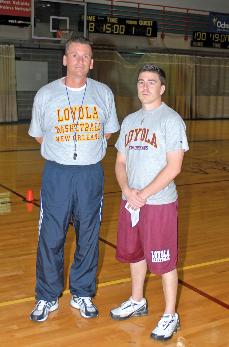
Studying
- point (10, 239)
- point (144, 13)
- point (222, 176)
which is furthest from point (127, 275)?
point (144, 13)

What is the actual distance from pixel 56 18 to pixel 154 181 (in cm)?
1374

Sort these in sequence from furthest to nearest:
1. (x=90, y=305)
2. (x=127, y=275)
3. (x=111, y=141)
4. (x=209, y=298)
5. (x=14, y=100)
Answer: (x=14, y=100)
(x=111, y=141)
(x=127, y=275)
(x=209, y=298)
(x=90, y=305)

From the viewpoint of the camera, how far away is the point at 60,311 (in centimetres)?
340

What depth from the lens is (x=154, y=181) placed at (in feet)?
9.46

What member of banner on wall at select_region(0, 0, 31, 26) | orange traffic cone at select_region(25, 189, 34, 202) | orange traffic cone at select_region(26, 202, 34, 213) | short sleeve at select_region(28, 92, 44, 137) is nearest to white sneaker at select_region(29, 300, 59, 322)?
short sleeve at select_region(28, 92, 44, 137)

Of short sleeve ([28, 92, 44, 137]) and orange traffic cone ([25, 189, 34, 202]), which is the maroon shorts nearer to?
short sleeve ([28, 92, 44, 137])

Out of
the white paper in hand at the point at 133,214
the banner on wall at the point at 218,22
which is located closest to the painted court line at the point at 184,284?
the white paper in hand at the point at 133,214

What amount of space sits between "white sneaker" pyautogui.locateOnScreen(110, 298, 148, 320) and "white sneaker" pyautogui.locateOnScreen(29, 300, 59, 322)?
1.38 ft

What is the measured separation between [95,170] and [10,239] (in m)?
2.15

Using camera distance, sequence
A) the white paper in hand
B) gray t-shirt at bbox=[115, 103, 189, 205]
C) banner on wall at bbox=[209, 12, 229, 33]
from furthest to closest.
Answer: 1. banner on wall at bbox=[209, 12, 229, 33]
2. the white paper in hand
3. gray t-shirt at bbox=[115, 103, 189, 205]

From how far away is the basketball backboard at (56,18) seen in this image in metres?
15.2

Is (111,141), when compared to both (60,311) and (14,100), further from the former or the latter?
(60,311)

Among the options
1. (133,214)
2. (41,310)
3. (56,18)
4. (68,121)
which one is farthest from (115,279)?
(56,18)

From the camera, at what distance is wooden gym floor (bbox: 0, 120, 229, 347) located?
3096mm
